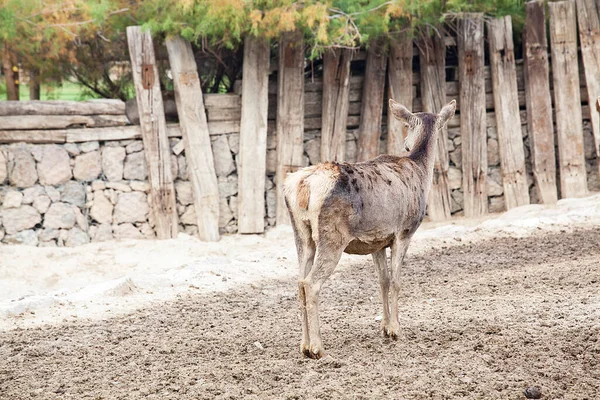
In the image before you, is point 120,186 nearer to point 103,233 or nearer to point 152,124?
point 103,233

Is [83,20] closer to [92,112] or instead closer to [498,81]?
[92,112]

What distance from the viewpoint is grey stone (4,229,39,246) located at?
35.5 ft

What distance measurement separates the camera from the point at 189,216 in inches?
454

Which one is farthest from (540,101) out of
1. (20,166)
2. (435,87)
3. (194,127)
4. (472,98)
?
(20,166)

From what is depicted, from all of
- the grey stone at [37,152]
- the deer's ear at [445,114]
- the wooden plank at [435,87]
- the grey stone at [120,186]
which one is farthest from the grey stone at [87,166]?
the deer's ear at [445,114]

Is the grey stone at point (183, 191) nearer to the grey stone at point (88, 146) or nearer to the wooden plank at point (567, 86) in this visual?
the grey stone at point (88, 146)

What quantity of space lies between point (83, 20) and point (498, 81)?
6033 mm

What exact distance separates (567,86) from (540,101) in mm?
467

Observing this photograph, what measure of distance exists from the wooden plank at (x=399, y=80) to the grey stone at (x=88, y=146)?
414 cm

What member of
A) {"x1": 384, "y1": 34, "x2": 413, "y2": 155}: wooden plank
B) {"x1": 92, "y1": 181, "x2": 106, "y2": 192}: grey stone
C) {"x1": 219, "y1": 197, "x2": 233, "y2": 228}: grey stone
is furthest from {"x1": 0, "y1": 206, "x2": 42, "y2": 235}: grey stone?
{"x1": 384, "y1": 34, "x2": 413, "y2": 155}: wooden plank

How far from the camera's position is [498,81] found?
12.2 m

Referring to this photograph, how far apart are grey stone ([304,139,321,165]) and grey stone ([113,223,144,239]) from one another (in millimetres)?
2651

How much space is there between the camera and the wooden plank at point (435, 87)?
1210 cm

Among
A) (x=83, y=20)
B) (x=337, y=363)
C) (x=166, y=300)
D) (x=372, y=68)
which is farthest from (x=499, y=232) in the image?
(x=83, y=20)
